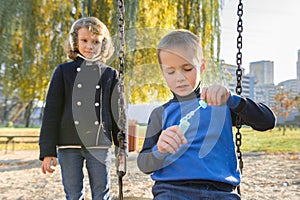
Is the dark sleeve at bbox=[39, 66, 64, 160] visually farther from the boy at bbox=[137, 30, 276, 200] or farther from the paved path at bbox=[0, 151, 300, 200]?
the paved path at bbox=[0, 151, 300, 200]

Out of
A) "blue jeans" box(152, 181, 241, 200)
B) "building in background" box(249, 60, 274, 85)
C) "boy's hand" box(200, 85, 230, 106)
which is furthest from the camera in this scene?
"building in background" box(249, 60, 274, 85)

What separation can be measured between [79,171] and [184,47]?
2.78 ft

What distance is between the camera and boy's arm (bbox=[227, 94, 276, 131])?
128 cm

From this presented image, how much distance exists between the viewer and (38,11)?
5590mm

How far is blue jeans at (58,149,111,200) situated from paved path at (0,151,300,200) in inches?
70.0

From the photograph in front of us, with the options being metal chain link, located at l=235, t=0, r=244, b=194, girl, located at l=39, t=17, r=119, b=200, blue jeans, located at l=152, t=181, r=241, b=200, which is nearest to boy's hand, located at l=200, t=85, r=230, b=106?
blue jeans, located at l=152, t=181, r=241, b=200

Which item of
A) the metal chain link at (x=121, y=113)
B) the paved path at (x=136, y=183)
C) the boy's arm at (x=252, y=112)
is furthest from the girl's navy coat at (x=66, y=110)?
the paved path at (x=136, y=183)

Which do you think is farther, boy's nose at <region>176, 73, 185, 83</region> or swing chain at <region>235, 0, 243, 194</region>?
swing chain at <region>235, 0, 243, 194</region>

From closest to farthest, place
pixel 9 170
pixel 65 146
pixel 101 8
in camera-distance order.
→ pixel 65 146, pixel 101 8, pixel 9 170

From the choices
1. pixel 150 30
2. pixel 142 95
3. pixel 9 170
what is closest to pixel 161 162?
pixel 150 30

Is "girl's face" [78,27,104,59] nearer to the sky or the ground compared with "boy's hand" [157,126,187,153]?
nearer to the sky

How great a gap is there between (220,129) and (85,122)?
2.47 feet

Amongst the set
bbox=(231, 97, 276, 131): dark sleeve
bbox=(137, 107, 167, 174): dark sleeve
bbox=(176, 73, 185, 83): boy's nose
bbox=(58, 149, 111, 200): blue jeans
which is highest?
bbox=(176, 73, 185, 83): boy's nose

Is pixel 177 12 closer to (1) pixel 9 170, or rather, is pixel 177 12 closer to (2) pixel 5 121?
(1) pixel 9 170
